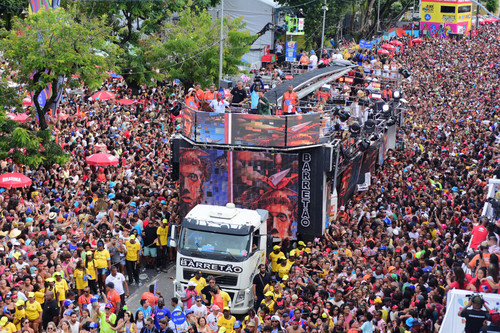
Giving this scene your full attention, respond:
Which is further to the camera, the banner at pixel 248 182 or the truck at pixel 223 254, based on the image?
the banner at pixel 248 182

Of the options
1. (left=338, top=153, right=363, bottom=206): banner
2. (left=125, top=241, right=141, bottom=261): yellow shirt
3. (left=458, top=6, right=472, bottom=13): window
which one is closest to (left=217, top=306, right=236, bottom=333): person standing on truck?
(left=125, top=241, right=141, bottom=261): yellow shirt

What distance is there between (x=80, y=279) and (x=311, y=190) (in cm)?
691

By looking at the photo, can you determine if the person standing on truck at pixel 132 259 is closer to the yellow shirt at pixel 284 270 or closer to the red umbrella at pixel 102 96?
the yellow shirt at pixel 284 270

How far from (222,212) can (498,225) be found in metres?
6.36

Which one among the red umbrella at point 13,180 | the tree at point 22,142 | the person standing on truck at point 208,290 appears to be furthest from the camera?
the tree at point 22,142

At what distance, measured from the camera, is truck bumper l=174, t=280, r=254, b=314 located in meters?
18.1

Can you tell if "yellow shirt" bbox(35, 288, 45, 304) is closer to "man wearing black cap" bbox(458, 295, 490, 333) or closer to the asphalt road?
the asphalt road

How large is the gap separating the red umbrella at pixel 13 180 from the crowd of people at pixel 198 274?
37 cm

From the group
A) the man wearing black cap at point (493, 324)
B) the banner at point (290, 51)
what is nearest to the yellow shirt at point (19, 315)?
the man wearing black cap at point (493, 324)

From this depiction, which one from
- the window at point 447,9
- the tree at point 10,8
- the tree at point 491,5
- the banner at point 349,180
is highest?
the tree at point 491,5

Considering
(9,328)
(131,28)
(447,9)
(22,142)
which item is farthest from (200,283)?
(447,9)

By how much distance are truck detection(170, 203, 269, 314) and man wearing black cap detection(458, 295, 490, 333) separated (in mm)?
6072

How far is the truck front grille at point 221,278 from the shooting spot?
18.1 m

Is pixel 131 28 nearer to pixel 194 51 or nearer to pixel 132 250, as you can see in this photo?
pixel 194 51
